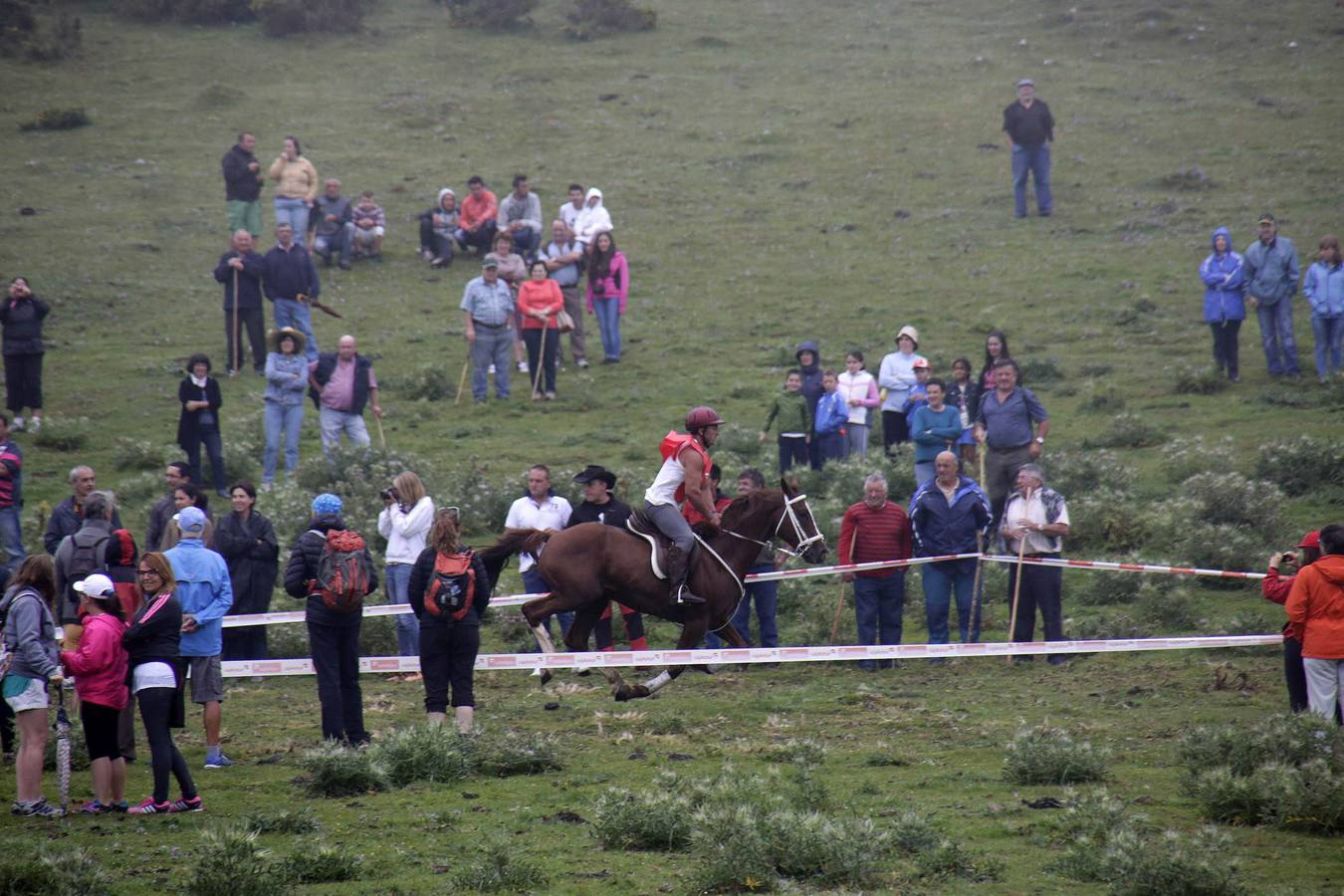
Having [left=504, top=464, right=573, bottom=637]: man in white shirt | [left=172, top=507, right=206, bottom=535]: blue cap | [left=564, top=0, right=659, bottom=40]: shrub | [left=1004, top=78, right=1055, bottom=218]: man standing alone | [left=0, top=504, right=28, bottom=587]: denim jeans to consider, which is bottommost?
[left=0, top=504, right=28, bottom=587]: denim jeans

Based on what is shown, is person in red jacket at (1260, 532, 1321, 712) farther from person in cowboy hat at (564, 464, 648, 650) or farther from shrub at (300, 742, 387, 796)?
shrub at (300, 742, 387, 796)

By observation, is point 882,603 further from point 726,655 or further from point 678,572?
point 726,655

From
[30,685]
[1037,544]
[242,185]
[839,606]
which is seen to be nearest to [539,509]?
[839,606]

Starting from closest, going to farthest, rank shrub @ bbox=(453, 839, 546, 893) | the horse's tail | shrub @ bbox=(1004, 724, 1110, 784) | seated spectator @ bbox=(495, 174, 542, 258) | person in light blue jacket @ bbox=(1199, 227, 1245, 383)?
1. shrub @ bbox=(453, 839, 546, 893)
2. shrub @ bbox=(1004, 724, 1110, 784)
3. the horse's tail
4. person in light blue jacket @ bbox=(1199, 227, 1245, 383)
5. seated spectator @ bbox=(495, 174, 542, 258)

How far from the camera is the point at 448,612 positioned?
504 inches

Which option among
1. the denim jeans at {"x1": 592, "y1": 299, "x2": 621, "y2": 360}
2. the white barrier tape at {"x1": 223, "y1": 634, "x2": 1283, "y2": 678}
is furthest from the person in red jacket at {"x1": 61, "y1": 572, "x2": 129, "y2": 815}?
the denim jeans at {"x1": 592, "y1": 299, "x2": 621, "y2": 360}

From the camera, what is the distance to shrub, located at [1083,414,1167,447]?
81.8 feet

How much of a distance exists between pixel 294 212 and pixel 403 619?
1856 cm

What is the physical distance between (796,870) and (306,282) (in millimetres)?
20863

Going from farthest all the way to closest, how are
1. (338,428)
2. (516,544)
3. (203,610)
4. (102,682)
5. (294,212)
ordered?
(294,212), (338,428), (516,544), (203,610), (102,682)

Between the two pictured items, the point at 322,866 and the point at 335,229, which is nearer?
the point at 322,866

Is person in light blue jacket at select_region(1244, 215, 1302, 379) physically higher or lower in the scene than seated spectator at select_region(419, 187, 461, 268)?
lower

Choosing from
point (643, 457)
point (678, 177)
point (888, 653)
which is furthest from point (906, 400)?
point (678, 177)

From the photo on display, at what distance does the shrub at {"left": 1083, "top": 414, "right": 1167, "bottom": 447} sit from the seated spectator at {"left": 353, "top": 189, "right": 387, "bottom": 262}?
18480 mm
